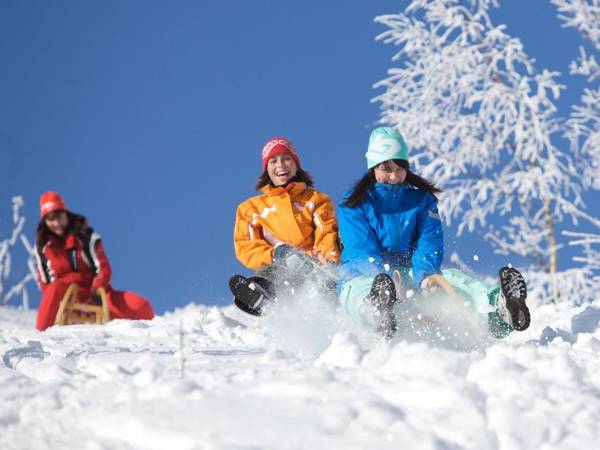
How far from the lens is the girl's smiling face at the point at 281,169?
5.84 meters

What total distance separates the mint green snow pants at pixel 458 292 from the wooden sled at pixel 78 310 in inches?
180

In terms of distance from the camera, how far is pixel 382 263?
4746 millimetres

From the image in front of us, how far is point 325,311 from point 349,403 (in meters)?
2.41

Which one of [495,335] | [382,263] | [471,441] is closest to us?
[471,441]

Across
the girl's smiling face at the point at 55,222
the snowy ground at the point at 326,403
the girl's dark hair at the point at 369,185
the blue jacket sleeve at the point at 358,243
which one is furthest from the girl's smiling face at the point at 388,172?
the girl's smiling face at the point at 55,222

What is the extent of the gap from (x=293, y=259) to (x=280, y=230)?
1.11ft

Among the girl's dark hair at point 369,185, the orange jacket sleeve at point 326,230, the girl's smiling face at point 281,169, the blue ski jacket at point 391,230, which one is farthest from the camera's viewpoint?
the girl's smiling face at point 281,169

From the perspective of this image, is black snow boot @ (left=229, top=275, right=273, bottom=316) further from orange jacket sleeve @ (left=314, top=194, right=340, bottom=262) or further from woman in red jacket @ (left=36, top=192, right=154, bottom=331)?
woman in red jacket @ (left=36, top=192, right=154, bottom=331)

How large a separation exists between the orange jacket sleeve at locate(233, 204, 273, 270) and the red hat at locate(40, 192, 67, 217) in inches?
138

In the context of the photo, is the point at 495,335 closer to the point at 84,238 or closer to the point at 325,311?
the point at 325,311

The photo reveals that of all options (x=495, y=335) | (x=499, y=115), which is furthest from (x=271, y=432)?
(x=499, y=115)

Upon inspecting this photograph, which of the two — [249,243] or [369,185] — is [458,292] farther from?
[249,243]

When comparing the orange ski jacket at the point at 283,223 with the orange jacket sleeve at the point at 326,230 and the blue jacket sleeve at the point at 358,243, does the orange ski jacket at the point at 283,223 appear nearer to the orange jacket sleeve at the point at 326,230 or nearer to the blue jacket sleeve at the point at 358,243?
the orange jacket sleeve at the point at 326,230

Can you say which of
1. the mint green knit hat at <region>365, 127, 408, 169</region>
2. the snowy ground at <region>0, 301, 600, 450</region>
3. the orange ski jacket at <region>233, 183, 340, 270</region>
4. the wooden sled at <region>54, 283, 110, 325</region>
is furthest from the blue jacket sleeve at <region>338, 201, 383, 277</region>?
the wooden sled at <region>54, 283, 110, 325</region>
